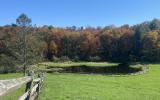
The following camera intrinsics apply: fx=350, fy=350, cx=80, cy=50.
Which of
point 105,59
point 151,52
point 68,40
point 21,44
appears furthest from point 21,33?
point 68,40

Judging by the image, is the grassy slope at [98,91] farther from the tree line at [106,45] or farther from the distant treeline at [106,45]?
the distant treeline at [106,45]

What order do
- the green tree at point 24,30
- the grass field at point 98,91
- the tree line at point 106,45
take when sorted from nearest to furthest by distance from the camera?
1. the grass field at point 98,91
2. the green tree at point 24,30
3. the tree line at point 106,45

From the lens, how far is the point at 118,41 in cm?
14300

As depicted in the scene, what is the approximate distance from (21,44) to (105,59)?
80.6 metres

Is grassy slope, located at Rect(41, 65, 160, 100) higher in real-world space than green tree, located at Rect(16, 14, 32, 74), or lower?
lower

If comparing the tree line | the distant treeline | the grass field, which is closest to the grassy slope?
the grass field

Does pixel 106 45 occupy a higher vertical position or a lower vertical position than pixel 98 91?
higher

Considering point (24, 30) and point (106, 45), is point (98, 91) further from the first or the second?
point (106, 45)

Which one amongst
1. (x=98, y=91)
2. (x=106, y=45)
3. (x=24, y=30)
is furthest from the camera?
(x=106, y=45)

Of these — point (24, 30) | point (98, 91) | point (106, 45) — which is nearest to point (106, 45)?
point (106, 45)

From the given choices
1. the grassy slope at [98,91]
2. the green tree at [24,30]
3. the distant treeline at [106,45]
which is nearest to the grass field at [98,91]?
the grassy slope at [98,91]

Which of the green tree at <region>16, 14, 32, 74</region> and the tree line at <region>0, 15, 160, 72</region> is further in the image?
the tree line at <region>0, 15, 160, 72</region>

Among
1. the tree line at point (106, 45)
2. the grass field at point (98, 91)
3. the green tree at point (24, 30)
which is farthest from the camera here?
the tree line at point (106, 45)

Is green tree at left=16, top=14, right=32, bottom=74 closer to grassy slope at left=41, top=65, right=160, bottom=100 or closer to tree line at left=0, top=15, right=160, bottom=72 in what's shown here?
grassy slope at left=41, top=65, right=160, bottom=100
